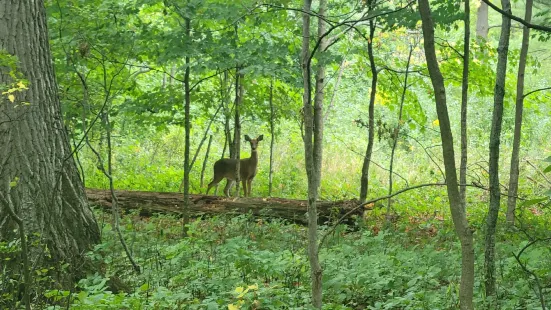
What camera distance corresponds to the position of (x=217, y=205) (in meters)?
10.7

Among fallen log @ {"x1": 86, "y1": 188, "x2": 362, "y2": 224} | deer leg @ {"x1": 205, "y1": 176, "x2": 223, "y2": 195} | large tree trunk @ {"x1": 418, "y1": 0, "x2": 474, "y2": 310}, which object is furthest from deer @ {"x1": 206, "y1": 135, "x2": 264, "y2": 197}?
large tree trunk @ {"x1": 418, "y1": 0, "x2": 474, "y2": 310}

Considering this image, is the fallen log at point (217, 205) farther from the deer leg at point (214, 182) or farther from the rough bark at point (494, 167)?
the rough bark at point (494, 167)

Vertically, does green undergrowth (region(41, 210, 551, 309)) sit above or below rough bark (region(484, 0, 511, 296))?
below

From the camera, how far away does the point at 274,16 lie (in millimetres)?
8617

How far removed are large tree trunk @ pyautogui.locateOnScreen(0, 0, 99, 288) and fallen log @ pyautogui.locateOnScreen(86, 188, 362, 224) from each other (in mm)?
3813

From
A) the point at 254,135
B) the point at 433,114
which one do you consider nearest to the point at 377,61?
the point at 254,135

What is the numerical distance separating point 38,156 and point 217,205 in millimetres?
5113

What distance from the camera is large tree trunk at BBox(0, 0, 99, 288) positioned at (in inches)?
218

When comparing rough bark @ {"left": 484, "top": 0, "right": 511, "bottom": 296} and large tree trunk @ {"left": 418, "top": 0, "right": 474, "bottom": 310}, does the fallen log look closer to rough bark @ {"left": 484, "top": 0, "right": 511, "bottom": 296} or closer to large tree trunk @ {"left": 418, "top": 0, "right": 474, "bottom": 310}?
rough bark @ {"left": 484, "top": 0, "right": 511, "bottom": 296}

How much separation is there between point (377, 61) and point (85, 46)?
6.11 metres

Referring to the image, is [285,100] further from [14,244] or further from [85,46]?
[14,244]

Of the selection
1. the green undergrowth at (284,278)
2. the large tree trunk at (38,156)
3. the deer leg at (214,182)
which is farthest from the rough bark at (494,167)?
the deer leg at (214,182)

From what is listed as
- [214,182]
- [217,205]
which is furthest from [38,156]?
[214,182]

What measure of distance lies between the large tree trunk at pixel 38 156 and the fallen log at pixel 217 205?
3.81 metres
